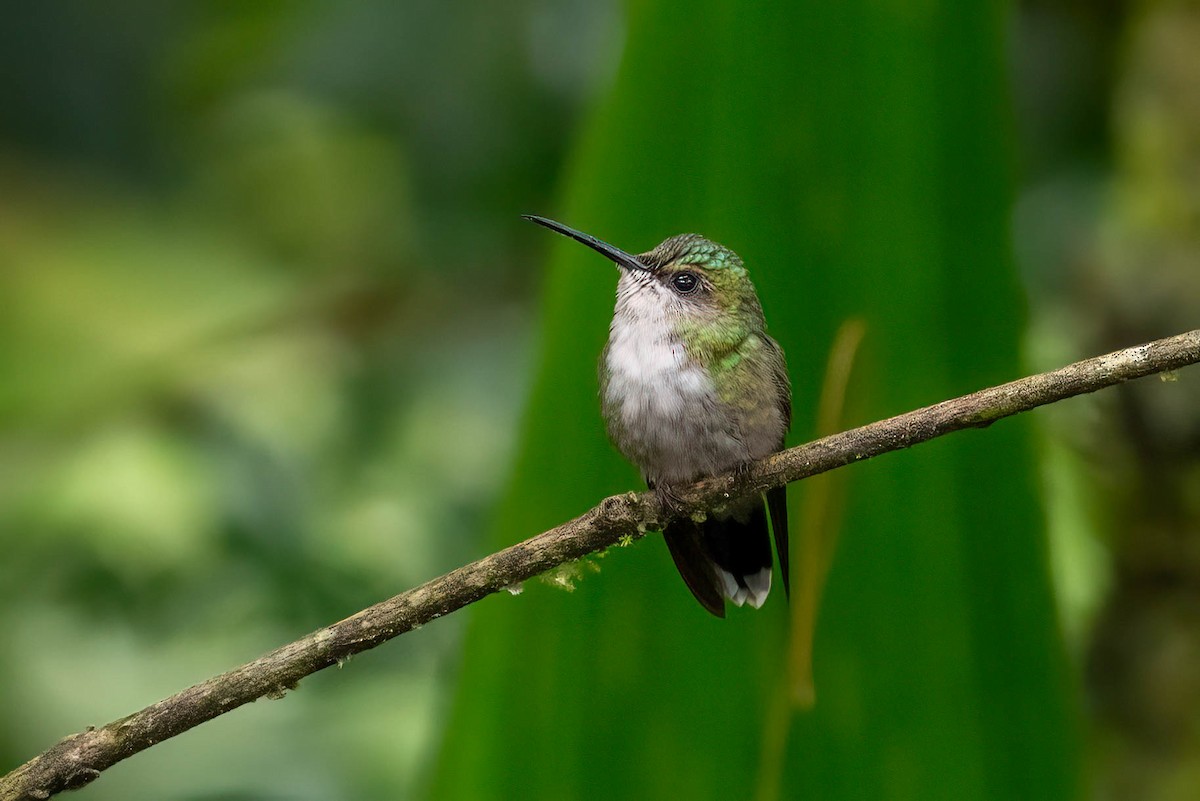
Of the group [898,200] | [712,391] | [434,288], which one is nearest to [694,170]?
[898,200]

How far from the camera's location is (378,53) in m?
4.50

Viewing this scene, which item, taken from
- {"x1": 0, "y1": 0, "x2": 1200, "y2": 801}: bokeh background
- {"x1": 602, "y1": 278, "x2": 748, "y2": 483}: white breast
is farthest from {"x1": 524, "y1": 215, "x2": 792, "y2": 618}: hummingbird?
{"x1": 0, "y1": 0, "x2": 1200, "y2": 801}: bokeh background

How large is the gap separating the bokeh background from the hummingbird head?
1.16ft

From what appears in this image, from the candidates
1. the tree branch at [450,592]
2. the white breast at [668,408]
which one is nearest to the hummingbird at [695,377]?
the white breast at [668,408]

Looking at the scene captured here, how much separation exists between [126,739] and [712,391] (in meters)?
1.21

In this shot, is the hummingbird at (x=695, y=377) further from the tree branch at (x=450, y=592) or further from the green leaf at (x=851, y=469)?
the tree branch at (x=450, y=592)

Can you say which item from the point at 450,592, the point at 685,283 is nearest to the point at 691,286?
the point at 685,283

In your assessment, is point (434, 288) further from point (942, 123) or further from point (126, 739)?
point (126, 739)

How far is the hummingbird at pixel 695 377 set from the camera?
6.88 ft

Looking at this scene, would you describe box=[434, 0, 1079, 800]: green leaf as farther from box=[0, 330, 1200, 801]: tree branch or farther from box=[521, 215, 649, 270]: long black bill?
box=[0, 330, 1200, 801]: tree branch

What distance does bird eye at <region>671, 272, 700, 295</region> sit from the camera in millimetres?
2297

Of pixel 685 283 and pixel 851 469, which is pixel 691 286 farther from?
pixel 851 469

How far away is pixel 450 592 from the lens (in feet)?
4.18

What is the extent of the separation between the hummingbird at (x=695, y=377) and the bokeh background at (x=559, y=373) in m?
0.25
